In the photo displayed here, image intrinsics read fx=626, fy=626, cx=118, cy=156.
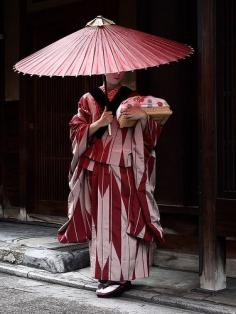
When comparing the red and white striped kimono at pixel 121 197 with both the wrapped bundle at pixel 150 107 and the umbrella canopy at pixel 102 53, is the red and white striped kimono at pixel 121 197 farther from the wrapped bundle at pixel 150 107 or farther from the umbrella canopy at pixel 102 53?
the umbrella canopy at pixel 102 53

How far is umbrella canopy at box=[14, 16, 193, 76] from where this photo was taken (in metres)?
4.93

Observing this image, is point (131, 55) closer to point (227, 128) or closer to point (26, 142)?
point (227, 128)

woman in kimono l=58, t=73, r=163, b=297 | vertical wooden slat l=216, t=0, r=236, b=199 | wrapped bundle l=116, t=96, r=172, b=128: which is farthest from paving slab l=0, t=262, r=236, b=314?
wrapped bundle l=116, t=96, r=172, b=128

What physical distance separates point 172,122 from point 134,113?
55.9 inches

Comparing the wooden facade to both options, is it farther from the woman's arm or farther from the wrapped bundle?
the woman's arm

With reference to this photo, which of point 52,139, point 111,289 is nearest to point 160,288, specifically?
point 111,289

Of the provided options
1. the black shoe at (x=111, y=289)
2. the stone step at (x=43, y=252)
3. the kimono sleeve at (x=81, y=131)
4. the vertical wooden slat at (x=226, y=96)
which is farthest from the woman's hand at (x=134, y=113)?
the stone step at (x=43, y=252)

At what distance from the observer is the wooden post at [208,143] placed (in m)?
5.50

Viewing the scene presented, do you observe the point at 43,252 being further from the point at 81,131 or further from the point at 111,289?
the point at 81,131

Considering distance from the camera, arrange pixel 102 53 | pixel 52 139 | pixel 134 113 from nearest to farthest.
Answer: pixel 102 53 → pixel 134 113 → pixel 52 139

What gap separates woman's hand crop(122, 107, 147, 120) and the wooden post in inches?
22.0

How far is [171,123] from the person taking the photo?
22.1ft

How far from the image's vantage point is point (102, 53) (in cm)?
503

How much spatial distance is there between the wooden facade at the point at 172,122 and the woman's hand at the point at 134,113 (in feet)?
1.83
